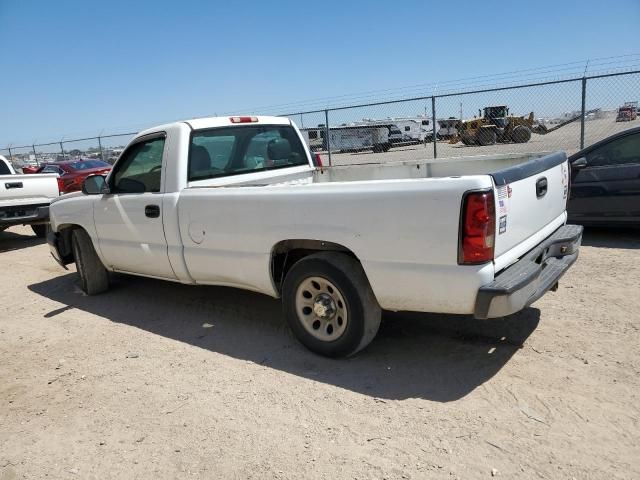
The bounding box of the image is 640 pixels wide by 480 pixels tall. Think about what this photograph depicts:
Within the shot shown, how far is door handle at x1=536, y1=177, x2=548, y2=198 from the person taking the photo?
3545 mm

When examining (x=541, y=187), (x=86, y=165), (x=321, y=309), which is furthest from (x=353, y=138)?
(x=321, y=309)

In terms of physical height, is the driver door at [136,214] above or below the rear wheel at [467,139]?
above

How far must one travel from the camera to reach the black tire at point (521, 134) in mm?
19719

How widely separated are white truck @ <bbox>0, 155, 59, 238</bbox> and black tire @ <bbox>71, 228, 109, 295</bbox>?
3.66 metres

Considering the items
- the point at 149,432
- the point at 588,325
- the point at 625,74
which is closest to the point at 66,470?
the point at 149,432

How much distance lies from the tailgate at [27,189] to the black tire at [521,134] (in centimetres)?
1633

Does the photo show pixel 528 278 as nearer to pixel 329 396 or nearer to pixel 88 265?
pixel 329 396

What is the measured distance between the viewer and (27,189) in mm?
9609

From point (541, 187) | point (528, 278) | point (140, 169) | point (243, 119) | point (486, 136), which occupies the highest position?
point (243, 119)

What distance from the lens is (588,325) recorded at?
4.07 metres

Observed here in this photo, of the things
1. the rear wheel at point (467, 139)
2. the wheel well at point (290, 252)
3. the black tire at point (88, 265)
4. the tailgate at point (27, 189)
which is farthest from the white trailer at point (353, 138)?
the wheel well at point (290, 252)

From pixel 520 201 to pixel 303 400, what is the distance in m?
1.91

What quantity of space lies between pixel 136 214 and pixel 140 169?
1.57 ft

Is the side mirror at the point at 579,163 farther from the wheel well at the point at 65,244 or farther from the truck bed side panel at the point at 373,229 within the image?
the wheel well at the point at 65,244
